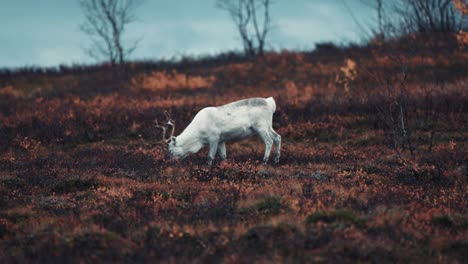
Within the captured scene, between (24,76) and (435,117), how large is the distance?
25.7m

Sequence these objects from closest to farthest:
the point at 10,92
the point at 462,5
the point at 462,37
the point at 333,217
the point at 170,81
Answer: the point at 333,217 → the point at 462,5 → the point at 462,37 → the point at 10,92 → the point at 170,81

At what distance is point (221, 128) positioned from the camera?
38.7 ft

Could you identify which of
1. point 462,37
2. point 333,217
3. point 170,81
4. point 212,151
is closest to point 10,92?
point 170,81

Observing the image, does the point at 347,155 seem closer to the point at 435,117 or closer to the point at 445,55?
the point at 435,117

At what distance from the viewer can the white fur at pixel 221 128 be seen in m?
11.8

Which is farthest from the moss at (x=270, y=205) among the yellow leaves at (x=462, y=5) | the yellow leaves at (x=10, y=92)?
the yellow leaves at (x=10, y=92)

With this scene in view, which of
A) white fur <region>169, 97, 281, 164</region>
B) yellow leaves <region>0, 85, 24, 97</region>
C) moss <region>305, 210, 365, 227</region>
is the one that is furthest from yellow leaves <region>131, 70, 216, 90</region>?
moss <region>305, 210, 365, 227</region>

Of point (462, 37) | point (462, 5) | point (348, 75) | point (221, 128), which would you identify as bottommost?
point (221, 128)

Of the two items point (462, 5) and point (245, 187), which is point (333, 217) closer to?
point (245, 187)

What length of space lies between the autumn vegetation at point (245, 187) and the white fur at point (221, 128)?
1.56 ft

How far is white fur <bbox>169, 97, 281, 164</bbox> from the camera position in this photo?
11.8 metres

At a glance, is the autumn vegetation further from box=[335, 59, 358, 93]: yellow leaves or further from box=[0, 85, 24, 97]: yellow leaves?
box=[0, 85, 24, 97]: yellow leaves

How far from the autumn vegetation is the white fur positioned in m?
0.48

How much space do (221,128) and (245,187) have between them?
299 cm
